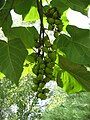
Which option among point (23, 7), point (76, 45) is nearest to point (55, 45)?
point (76, 45)

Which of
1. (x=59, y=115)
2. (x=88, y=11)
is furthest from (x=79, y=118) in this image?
(x=88, y=11)

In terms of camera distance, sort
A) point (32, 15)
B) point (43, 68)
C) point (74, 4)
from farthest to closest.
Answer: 1. point (32, 15)
2. point (74, 4)
3. point (43, 68)

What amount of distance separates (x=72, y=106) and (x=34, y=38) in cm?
822

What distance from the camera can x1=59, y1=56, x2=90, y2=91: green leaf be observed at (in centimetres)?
81

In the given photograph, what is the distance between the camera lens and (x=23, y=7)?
90cm

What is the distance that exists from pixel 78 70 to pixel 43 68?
97mm

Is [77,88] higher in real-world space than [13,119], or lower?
lower

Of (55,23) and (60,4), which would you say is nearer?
(55,23)

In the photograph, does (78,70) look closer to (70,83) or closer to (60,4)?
(70,83)

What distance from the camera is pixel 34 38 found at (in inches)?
33.3

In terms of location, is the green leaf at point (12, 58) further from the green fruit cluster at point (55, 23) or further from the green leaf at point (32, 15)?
the green leaf at point (32, 15)

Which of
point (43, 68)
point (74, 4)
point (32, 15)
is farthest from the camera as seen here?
point (32, 15)

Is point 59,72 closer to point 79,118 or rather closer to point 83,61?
point 83,61

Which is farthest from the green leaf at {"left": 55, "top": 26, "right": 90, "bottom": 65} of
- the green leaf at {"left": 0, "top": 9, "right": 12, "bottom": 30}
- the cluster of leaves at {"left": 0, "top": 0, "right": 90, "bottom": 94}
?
the green leaf at {"left": 0, "top": 9, "right": 12, "bottom": 30}
